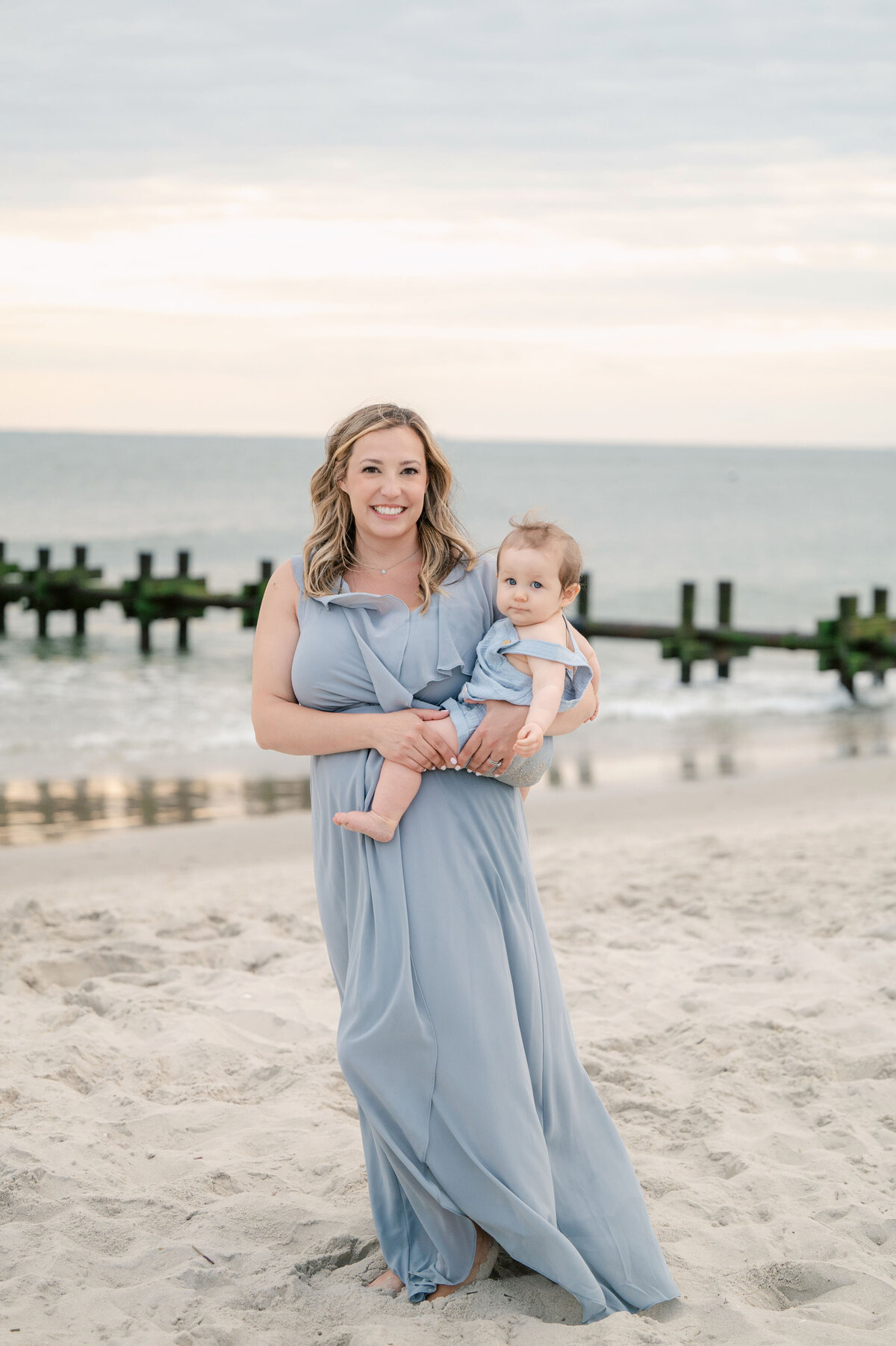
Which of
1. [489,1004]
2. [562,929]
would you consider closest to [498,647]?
[489,1004]

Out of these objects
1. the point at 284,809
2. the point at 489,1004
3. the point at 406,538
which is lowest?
the point at 284,809

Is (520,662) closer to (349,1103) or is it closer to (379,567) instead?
(379,567)

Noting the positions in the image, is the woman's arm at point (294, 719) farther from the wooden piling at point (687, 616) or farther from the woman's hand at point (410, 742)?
the wooden piling at point (687, 616)

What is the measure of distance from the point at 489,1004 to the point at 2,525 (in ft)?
161

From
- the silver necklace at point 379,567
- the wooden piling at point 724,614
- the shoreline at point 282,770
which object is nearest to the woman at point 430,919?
the silver necklace at point 379,567

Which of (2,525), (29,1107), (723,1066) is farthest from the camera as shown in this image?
(2,525)

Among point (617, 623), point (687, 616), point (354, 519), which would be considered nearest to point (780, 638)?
point (687, 616)

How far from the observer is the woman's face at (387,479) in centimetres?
296

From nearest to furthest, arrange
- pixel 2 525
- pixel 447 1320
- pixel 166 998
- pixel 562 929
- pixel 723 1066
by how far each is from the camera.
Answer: pixel 447 1320, pixel 723 1066, pixel 166 998, pixel 562 929, pixel 2 525

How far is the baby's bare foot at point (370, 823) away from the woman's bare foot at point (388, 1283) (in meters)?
1.10

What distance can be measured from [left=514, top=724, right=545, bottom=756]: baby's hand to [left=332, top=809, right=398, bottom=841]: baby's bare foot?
0.36 metres

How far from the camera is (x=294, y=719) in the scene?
9.71 feet

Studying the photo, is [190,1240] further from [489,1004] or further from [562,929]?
[562,929]

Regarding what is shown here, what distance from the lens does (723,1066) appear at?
13.9ft
